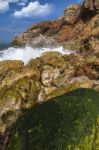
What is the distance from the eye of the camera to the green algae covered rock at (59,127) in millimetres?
14625

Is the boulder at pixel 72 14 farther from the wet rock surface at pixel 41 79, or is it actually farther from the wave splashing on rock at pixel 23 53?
the wet rock surface at pixel 41 79

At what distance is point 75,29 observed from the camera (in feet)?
164

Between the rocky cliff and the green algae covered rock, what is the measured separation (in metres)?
22.7

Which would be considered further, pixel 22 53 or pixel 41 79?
pixel 22 53

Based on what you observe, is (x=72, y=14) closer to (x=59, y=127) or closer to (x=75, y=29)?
(x=75, y=29)

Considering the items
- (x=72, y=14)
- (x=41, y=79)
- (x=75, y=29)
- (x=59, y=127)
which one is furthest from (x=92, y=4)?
(x=59, y=127)

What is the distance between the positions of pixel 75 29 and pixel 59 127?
36.0 m

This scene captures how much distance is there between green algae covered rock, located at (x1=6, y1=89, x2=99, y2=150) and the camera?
14.6 metres

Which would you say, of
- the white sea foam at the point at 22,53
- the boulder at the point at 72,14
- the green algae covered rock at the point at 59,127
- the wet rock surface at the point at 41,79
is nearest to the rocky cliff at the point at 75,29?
the boulder at the point at 72,14

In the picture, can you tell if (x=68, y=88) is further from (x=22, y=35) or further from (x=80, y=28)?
(x=22, y=35)

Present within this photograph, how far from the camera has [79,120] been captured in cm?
1511

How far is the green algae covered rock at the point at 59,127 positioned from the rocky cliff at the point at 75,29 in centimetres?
2271

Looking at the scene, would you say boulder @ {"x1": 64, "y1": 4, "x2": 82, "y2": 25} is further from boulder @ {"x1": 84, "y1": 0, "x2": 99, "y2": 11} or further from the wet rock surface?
the wet rock surface

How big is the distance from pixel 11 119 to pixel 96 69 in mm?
8517
